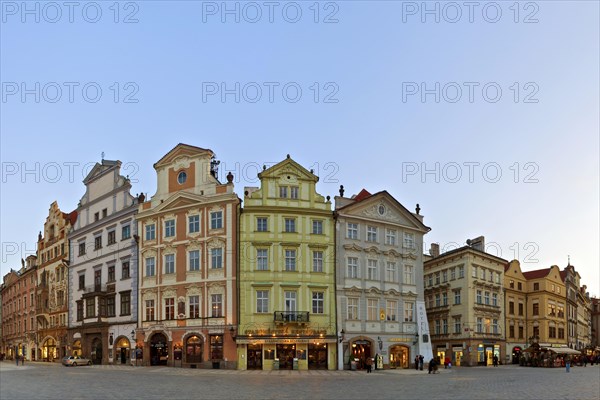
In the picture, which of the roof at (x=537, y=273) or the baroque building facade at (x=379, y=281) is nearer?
the baroque building facade at (x=379, y=281)

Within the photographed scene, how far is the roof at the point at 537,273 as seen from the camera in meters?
94.6

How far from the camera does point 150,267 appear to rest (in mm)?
64125

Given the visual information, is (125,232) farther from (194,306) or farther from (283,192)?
(283,192)

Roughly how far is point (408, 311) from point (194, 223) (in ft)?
75.6

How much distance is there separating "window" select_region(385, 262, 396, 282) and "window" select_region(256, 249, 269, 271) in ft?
41.8

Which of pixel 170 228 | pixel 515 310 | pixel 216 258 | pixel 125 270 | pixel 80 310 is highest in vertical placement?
pixel 170 228

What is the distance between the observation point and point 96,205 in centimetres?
7331

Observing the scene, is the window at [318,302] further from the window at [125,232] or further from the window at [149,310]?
the window at [125,232]

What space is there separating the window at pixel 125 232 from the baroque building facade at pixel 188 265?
1.96m

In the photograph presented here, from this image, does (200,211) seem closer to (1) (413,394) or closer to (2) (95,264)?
(2) (95,264)

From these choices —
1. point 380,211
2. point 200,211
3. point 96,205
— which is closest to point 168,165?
point 200,211

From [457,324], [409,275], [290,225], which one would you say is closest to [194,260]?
[290,225]

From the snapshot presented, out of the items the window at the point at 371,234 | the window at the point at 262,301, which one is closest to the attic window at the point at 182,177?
the window at the point at 262,301

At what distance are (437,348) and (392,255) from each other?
2335 centimetres
